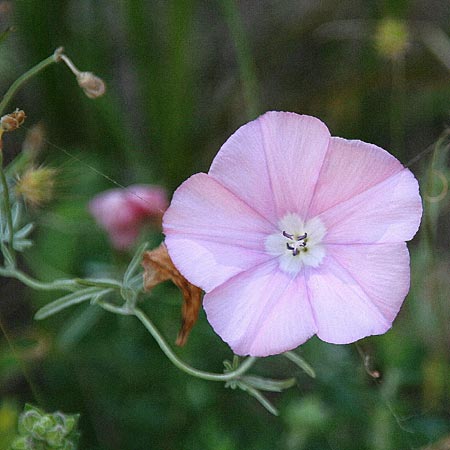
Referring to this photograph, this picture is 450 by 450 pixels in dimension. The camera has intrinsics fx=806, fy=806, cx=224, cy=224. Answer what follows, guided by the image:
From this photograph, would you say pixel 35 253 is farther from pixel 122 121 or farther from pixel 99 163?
pixel 122 121

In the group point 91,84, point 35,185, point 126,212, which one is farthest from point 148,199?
point 91,84

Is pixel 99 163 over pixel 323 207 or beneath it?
beneath

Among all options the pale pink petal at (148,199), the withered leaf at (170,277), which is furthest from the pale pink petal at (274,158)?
the pale pink petal at (148,199)

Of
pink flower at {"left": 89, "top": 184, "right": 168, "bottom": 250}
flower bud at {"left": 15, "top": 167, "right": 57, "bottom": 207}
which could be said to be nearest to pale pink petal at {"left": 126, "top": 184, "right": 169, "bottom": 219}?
pink flower at {"left": 89, "top": 184, "right": 168, "bottom": 250}

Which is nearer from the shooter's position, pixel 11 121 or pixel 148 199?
pixel 11 121

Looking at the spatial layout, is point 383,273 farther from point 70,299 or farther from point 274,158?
point 70,299

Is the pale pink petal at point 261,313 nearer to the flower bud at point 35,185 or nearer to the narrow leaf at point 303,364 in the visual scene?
the narrow leaf at point 303,364

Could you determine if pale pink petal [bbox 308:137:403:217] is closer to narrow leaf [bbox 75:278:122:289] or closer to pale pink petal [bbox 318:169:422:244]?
pale pink petal [bbox 318:169:422:244]

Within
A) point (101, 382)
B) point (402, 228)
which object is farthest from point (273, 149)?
point (101, 382)
